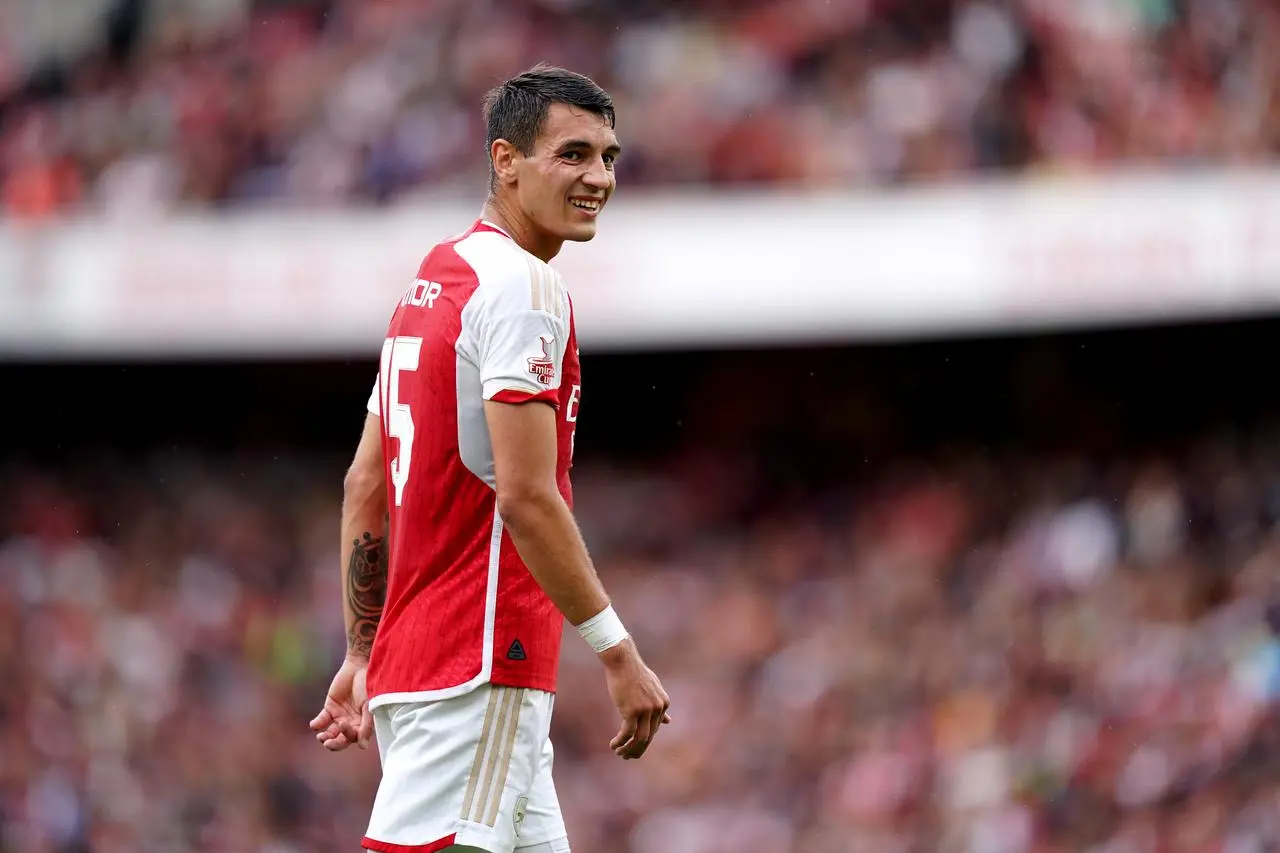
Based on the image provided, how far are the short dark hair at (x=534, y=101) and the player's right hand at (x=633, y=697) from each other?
0.94 metres

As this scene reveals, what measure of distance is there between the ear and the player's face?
0.02 m

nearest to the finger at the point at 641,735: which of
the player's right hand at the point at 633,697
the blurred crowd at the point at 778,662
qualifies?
the player's right hand at the point at 633,697

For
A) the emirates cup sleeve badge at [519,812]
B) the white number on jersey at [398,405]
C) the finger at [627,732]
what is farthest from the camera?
the white number on jersey at [398,405]

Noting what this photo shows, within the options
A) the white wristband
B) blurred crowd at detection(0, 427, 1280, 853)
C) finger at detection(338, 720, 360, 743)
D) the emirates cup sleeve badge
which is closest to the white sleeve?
the white wristband

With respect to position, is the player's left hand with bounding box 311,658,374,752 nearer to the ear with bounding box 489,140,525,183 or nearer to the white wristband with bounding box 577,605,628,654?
the white wristband with bounding box 577,605,628,654

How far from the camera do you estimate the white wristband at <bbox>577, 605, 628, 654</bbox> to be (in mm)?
3025

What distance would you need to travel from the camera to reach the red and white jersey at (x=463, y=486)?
10.2 ft

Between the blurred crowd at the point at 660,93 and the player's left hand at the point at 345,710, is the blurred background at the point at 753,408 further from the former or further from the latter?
the player's left hand at the point at 345,710

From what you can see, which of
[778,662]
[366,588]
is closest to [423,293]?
[366,588]

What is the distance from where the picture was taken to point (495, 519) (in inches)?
124

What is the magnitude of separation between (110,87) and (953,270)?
21.4ft

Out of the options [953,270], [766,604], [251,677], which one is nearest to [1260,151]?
[953,270]

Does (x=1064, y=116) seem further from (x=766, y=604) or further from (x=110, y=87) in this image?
(x=110, y=87)

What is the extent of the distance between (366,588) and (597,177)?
3.09ft
